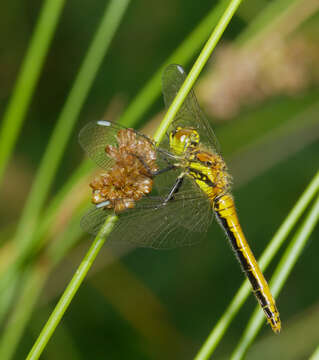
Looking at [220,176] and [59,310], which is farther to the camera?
[220,176]

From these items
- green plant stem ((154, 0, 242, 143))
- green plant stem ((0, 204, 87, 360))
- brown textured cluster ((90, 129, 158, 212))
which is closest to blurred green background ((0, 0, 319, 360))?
green plant stem ((0, 204, 87, 360))

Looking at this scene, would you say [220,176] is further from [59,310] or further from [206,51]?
[59,310]

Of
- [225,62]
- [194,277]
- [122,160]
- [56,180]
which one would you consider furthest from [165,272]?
[122,160]

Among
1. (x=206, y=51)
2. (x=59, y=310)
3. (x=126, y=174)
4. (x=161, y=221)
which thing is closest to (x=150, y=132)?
(x=161, y=221)

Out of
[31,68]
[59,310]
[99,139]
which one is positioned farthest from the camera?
[31,68]

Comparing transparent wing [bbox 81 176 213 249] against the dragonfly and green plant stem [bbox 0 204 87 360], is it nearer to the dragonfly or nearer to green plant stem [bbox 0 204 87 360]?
the dragonfly

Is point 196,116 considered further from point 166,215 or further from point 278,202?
point 278,202

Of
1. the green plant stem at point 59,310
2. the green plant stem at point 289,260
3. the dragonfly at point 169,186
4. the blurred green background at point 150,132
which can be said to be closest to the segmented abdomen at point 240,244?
the dragonfly at point 169,186

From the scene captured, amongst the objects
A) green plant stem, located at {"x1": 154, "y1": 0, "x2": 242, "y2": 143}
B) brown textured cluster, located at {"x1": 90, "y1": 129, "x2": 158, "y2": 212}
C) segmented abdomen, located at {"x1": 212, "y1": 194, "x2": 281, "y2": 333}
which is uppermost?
green plant stem, located at {"x1": 154, "y1": 0, "x2": 242, "y2": 143}
